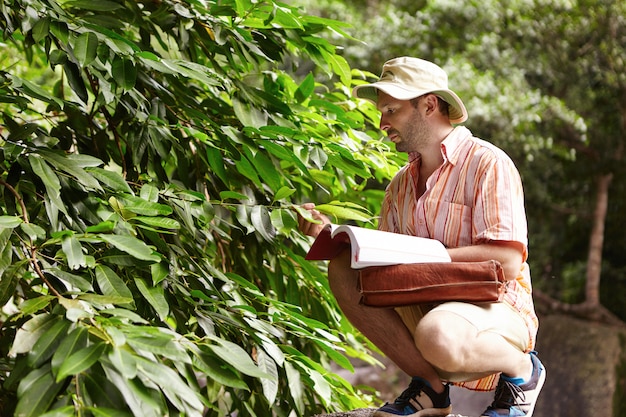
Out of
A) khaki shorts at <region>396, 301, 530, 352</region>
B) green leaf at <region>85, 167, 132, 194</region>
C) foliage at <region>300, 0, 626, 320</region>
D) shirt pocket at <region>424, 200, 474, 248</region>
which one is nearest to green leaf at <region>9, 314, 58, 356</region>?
green leaf at <region>85, 167, 132, 194</region>

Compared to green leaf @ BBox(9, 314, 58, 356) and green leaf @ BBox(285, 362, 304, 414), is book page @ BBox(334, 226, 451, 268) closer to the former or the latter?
green leaf @ BBox(285, 362, 304, 414)

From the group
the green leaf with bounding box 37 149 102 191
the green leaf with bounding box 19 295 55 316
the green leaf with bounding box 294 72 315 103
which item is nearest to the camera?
the green leaf with bounding box 19 295 55 316

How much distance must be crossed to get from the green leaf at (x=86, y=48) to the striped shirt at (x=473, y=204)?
33.5 inches

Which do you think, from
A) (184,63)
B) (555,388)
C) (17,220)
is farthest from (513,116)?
(17,220)

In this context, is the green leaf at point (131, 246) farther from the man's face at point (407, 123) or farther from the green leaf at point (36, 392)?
the man's face at point (407, 123)

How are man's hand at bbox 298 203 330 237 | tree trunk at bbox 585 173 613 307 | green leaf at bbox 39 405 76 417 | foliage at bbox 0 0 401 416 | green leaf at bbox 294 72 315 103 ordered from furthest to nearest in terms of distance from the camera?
tree trunk at bbox 585 173 613 307, green leaf at bbox 294 72 315 103, man's hand at bbox 298 203 330 237, foliage at bbox 0 0 401 416, green leaf at bbox 39 405 76 417

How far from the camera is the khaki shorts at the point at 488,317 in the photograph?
1.87m

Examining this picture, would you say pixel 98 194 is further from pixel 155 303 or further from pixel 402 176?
pixel 402 176

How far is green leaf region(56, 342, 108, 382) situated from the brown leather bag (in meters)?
0.75

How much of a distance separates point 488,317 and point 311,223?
59cm

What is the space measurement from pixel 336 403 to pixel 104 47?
1304 mm

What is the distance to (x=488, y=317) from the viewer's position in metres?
1.90

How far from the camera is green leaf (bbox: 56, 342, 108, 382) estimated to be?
128 centimetres

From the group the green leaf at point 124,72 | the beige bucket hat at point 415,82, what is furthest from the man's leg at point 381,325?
the green leaf at point 124,72
